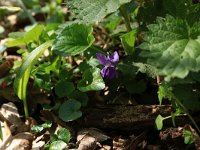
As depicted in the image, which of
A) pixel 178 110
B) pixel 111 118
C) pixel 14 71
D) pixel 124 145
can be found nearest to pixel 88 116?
pixel 111 118

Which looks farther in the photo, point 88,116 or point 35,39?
point 35,39

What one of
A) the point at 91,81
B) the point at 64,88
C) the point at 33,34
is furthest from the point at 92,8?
the point at 33,34

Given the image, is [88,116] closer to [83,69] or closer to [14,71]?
[83,69]

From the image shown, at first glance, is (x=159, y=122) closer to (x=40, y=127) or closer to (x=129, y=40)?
(x=129, y=40)

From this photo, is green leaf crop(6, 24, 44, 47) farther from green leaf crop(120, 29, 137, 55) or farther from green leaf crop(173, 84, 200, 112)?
green leaf crop(173, 84, 200, 112)

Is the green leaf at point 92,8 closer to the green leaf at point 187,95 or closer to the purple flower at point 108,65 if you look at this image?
the purple flower at point 108,65

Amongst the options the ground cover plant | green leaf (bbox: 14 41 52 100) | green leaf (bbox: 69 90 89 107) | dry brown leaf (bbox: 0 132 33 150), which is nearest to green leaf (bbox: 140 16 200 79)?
the ground cover plant
